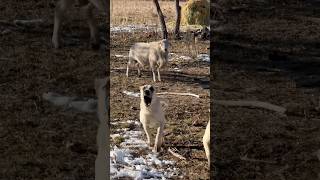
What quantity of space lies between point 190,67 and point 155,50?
49.0 inches

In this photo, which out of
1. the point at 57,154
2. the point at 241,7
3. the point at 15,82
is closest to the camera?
the point at 57,154

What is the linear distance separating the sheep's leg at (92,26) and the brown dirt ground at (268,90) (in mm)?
2509

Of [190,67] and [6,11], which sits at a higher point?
[6,11]

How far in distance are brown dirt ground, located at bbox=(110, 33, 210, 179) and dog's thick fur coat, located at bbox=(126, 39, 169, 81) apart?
0.27 metres

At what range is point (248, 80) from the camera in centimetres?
1055

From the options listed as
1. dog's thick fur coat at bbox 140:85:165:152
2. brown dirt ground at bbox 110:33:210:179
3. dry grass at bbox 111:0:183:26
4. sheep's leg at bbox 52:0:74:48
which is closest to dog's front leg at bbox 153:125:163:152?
dog's thick fur coat at bbox 140:85:165:152

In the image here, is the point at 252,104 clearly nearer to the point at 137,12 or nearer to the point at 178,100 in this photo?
the point at 178,100

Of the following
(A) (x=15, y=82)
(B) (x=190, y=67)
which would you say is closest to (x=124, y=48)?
(B) (x=190, y=67)

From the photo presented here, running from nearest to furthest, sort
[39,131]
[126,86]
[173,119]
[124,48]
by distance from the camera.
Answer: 1. [39,131]
2. [173,119]
3. [126,86]
4. [124,48]

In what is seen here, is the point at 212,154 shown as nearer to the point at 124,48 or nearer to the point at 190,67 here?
the point at 190,67

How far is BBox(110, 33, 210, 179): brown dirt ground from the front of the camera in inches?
259

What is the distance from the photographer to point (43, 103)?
26.3 feet

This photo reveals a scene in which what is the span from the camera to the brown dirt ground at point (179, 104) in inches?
259

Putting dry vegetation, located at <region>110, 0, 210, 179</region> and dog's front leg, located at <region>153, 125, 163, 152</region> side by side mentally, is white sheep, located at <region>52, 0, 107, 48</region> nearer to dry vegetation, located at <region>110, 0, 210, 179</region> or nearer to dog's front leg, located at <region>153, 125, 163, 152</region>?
dry vegetation, located at <region>110, 0, 210, 179</region>
